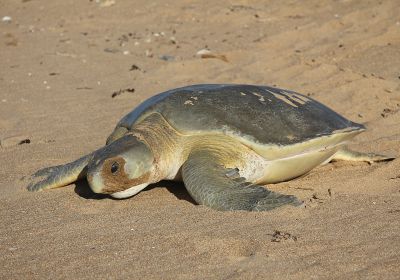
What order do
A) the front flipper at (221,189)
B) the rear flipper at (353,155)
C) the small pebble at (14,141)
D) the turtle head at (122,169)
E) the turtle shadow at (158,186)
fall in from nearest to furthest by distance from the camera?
the front flipper at (221,189)
the turtle head at (122,169)
the turtle shadow at (158,186)
the rear flipper at (353,155)
the small pebble at (14,141)

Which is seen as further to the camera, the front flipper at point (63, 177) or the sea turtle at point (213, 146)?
the front flipper at point (63, 177)

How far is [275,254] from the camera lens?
2543 millimetres

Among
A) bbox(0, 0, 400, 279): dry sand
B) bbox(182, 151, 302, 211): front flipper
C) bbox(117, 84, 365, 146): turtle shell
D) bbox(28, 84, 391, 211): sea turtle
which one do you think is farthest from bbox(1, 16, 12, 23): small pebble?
bbox(182, 151, 302, 211): front flipper

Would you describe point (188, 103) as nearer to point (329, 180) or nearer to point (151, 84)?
point (329, 180)

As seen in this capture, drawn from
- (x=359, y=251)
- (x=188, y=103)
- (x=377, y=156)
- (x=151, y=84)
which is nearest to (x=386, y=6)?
(x=151, y=84)

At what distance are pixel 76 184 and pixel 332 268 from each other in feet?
6.75

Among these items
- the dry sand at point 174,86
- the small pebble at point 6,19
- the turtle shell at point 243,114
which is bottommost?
the small pebble at point 6,19

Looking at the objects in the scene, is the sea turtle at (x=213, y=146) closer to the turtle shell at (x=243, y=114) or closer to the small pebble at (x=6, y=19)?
the turtle shell at (x=243, y=114)

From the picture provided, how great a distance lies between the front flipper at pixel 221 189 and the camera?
10.2ft

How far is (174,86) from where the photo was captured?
21.4ft

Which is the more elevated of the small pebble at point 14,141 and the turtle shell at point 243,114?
the turtle shell at point 243,114

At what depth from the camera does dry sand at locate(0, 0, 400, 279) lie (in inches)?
101

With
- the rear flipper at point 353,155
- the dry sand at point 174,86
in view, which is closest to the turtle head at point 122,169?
the dry sand at point 174,86

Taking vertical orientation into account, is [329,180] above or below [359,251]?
below
